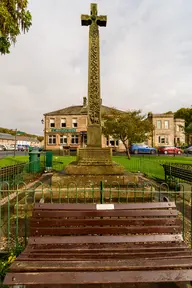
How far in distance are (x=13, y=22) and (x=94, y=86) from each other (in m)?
5.31

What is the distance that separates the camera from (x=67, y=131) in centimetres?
3684

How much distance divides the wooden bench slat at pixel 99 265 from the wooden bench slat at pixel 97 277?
0.15 feet

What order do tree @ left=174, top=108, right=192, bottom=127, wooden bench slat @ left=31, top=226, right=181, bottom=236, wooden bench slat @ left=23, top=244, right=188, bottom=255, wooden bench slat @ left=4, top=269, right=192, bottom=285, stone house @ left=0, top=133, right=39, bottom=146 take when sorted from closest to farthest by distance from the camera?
wooden bench slat @ left=4, top=269, right=192, bottom=285 → wooden bench slat @ left=23, top=244, right=188, bottom=255 → wooden bench slat @ left=31, top=226, right=181, bottom=236 → tree @ left=174, top=108, right=192, bottom=127 → stone house @ left=0, top=133, right=39, bottom=146

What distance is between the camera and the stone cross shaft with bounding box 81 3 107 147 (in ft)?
21.1

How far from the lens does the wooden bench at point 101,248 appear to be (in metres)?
1.91

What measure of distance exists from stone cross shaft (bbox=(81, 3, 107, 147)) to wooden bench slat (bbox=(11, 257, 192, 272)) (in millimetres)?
4557

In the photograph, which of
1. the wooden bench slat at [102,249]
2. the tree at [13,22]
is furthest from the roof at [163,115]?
the wooden bench slat at [102,249]

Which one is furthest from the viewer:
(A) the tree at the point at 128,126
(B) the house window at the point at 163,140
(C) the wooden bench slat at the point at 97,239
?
(B) the house window at the point at 163,140

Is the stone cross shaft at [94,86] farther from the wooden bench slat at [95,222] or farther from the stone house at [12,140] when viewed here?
the stone house at [12,140]

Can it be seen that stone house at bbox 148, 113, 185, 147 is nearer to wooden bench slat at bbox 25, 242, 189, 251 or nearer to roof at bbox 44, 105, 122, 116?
roof at bbox 44, 105, 122, 116

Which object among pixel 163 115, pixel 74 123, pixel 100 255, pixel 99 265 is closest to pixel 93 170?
pixel 100 255

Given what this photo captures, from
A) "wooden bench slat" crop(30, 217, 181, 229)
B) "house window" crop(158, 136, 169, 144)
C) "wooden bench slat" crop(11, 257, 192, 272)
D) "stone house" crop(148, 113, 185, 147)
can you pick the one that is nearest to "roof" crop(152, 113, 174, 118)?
"stone house" crop(148, 113, 185, 147)

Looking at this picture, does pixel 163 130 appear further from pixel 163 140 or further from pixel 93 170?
pixel 93 170

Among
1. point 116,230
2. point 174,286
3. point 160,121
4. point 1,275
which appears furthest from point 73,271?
point 160,121
